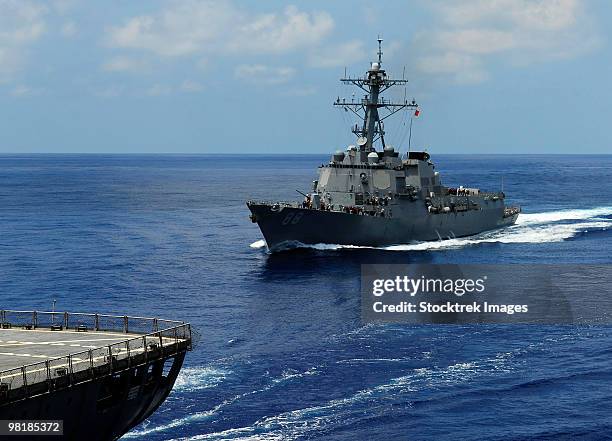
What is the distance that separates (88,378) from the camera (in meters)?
29.8

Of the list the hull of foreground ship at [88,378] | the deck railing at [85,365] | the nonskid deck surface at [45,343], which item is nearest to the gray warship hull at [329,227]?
the nonskid deck surface at [45,343]

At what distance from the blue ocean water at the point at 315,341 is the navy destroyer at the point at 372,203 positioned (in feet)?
6.08

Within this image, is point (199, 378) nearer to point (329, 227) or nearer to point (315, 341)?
point (315, 341)

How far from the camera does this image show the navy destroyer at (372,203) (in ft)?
268

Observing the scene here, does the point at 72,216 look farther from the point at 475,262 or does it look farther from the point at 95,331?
the point at 95,331

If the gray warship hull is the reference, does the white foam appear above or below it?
below

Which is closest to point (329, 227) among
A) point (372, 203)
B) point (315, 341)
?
point (372, 203)

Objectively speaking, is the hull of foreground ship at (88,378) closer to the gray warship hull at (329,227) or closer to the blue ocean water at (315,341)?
the blue ocean water at (315,341)

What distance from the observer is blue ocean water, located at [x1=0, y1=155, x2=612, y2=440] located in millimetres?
36562

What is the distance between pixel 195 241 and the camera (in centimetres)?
9206

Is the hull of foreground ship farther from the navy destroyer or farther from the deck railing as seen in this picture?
the navy destroyer

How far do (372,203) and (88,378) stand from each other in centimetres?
5758

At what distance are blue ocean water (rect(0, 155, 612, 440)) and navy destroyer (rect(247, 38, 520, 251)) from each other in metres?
1.85

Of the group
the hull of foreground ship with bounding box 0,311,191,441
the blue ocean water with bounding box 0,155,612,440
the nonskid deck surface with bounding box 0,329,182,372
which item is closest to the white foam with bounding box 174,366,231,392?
the blue ocean water with bounding box 0,155,612,440
